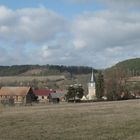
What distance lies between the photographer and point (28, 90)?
167125 millimetres

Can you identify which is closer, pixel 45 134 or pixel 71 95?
pixel 45 134

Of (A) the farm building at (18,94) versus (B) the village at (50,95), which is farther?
(A) the farm building at (18,94)

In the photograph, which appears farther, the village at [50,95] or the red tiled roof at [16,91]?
the red tiled roof at [16,91]

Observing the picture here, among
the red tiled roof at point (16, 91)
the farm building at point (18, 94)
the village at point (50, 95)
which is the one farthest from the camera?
the red tiled roof at point (16, 91)

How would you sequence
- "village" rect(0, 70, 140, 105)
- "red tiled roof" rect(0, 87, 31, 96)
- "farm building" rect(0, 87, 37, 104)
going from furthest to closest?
1. "red tiled roof" rect(0, 87, 31, 96)
2. "farm building" rect(0, 87, 37, 104)
3. "village" rect(0, 70, 140, 105)

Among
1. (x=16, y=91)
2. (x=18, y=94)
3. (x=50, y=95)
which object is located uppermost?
(x=16, y=91)

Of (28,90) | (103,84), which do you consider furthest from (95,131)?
(28,90)

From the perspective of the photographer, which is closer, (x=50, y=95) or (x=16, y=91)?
(x=16, y=91)

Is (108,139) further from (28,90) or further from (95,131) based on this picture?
(28,90)

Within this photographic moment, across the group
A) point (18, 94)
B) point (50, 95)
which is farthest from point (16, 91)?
point (50, 95)

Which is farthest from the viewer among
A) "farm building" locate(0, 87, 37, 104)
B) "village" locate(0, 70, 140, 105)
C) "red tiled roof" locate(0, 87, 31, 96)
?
"red tiled roof" locate(0, 87, 31, 96)

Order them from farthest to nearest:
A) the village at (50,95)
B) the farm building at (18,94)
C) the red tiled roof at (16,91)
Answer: the red tiled roof at (16,91) → the farm building at (18,94) → the village at (50,95)

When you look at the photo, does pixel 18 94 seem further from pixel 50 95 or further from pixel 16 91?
pixel 50 95

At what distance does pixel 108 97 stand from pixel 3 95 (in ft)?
196
